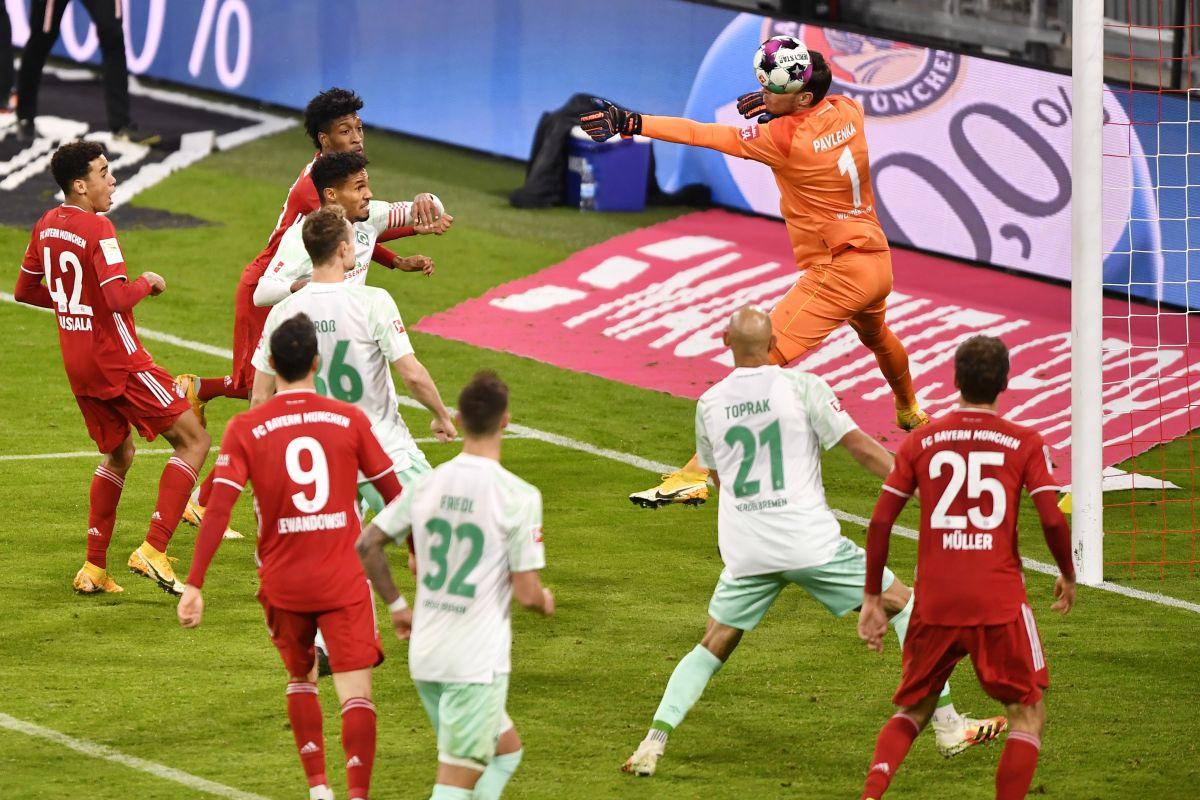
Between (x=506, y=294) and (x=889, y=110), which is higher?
(x=889, y=110)

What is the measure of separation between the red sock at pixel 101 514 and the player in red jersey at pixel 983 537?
430 cm

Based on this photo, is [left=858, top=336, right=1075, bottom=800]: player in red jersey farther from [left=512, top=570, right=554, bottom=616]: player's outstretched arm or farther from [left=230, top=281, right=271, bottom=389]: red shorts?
[left=230, top=281, right=271, bottom=389]: red shorts

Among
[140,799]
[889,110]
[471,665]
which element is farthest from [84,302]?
[889,110]

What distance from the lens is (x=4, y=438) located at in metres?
11.9

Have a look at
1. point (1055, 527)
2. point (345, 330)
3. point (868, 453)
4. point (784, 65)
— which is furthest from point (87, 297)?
point (1055, 527)

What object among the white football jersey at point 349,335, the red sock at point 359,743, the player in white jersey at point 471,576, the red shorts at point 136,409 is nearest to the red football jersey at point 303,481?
the red sock at point 359,743

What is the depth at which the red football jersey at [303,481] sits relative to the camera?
6441 mm

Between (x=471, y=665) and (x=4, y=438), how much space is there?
267 inches

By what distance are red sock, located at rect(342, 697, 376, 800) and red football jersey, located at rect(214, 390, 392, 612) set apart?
36 cm

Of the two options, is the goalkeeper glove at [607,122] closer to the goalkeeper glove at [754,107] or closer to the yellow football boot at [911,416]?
the goalkeeper glove at [754,107]

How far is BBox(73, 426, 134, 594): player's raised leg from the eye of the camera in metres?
9.25

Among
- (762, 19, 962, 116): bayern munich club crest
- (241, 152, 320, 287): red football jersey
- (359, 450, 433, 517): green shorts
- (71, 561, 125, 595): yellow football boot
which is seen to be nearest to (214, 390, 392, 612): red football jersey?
(359, 450, 433, 517): green shorts

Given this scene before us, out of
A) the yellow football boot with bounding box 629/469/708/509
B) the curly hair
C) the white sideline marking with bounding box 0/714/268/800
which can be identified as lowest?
the white sideline marking with bounding box 0/714/268/800

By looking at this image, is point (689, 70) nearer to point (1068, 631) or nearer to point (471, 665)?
point (1068, 631)
